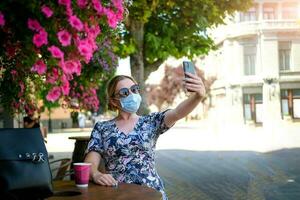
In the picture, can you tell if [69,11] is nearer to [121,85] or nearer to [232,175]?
[121,85]

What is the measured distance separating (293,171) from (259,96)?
35372 mm

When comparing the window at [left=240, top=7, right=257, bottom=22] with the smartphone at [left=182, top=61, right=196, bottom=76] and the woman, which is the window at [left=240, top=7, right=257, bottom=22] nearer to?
the woman

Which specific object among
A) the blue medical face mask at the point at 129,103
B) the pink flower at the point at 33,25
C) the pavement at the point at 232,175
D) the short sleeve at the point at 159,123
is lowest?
the pavement at the point at 232,175

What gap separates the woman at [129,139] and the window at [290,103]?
4229cm

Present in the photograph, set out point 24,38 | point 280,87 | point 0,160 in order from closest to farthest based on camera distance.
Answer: point 0,160
point 24,38
point 280,87

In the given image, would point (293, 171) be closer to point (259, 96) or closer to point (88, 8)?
point (88, 8)

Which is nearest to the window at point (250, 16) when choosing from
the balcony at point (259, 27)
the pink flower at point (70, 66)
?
the balcony at point (259, 27)

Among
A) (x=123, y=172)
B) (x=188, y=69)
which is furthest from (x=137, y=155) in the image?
(x=188, y=69)

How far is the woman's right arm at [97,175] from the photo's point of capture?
335 centimetres

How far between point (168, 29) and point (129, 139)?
31.3 ft

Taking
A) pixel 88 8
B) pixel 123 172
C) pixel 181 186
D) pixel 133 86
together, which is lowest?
pixel 181 186

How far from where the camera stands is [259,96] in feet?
154

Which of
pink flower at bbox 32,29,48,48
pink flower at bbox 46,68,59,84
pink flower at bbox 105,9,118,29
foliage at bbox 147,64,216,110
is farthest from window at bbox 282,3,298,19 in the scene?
pink flower at bbox 32,29,48,48

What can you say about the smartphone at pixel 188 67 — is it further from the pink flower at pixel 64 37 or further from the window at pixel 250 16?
the window at pixel 250 16
